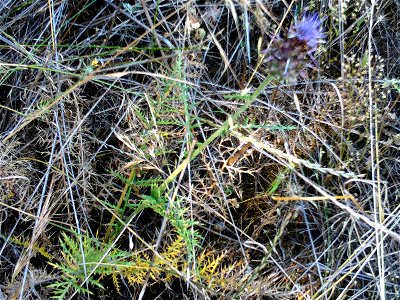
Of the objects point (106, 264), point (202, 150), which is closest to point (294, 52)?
point (202, 150)

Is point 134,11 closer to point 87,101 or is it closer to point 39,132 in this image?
point 87,101

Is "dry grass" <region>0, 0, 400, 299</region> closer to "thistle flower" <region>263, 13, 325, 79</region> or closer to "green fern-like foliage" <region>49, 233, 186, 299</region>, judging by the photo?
"green fern-like foliage" <region>49, 233, 186, 299</region>

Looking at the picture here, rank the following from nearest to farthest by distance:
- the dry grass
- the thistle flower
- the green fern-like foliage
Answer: the thistle flower
the green fern-like foliage
the dry grass

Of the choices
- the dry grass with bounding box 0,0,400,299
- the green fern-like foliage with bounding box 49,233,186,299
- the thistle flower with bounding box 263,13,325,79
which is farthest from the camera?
A: the dry grass with bounding box 0,0,400,299

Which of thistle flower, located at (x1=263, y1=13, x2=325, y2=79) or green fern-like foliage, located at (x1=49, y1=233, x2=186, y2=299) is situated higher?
thistle flower, located at (x1=263, y1=13, x2=325, y2=79)

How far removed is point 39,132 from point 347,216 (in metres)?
0.68

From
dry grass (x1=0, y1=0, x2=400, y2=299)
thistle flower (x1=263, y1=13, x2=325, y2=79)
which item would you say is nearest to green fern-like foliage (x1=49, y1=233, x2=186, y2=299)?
dry grass (x1=0, y1=0, x2=400, y2=299)

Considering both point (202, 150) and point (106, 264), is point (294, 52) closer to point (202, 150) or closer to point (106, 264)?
point (202, 150)

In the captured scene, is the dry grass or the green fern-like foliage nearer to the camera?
the green fern-like foliage

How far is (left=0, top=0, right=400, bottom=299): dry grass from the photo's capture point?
3.47 ft

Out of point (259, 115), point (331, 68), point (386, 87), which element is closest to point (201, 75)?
point (259, 115)

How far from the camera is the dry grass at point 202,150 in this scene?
106 centimetres

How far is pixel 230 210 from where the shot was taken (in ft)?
3.74

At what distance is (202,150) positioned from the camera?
1043mm
